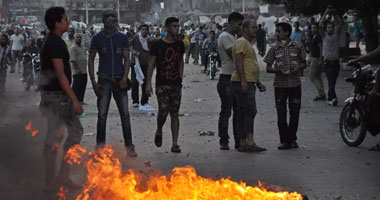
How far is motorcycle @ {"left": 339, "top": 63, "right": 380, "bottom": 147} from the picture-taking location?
826 centimetres

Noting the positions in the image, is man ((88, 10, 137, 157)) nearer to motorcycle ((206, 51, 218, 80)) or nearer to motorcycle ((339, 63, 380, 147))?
motorcycle ((339, 63, 380, 147))

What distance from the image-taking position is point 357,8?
61.9 feet

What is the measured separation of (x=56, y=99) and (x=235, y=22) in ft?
11.2

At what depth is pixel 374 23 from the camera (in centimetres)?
2025

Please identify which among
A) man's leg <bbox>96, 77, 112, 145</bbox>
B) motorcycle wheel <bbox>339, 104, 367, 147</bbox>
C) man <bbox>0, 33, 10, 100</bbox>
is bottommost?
motorcycle wheel <bbox>339, 104, 367, 147</bbox>

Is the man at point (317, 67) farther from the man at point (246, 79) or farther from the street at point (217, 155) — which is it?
the man at point (246, 79)

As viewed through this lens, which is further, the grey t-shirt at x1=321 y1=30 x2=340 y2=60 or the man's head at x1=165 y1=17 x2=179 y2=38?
the grey t-shirt at x1=321 y1=30 x2=340 y2=60

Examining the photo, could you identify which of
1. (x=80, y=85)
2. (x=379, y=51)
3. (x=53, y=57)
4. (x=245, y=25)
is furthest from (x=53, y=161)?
(x=80, y=85)

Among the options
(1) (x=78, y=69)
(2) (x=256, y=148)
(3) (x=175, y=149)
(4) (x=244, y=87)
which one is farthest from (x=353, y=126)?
(1) (x=78, y=69)

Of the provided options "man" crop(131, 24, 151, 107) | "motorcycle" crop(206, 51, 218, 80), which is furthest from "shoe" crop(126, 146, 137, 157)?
"motorcycle" crop(206, 51, 218, 80)

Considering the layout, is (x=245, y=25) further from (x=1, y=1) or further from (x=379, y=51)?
(x=1, y=1)

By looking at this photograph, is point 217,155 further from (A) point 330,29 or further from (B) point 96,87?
(A) point 330,29

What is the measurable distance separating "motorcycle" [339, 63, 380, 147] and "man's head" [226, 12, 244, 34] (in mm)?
1685

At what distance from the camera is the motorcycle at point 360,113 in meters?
8.26
